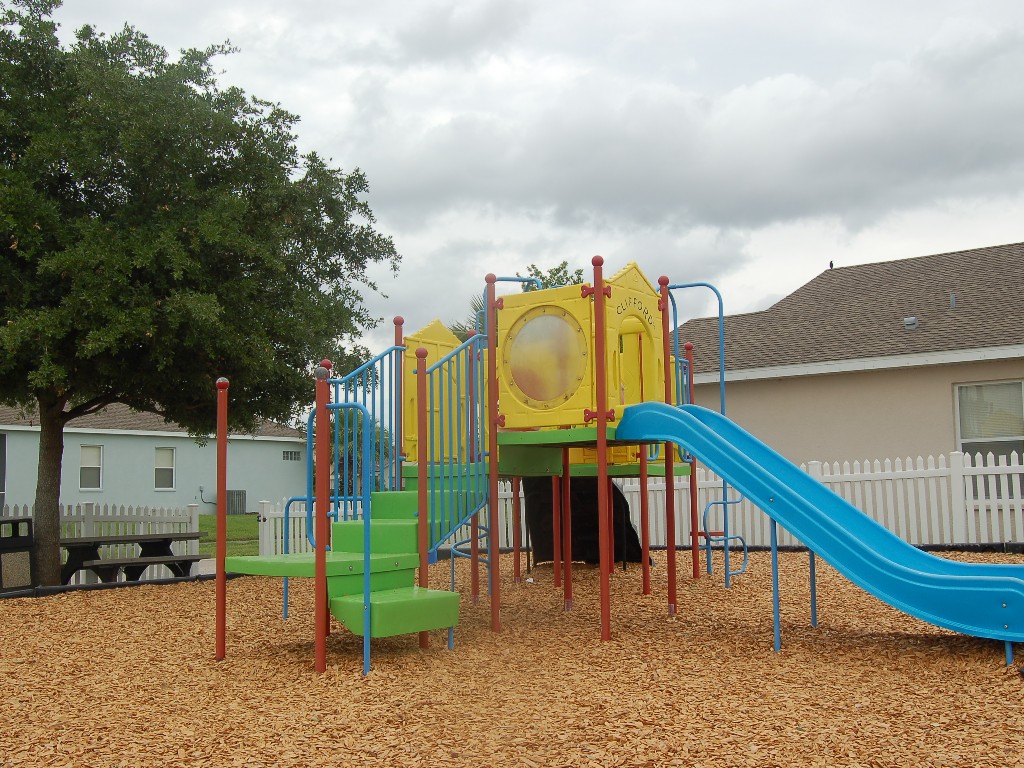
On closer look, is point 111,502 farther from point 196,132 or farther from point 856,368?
point 856,368

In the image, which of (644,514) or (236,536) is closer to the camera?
(644,514)

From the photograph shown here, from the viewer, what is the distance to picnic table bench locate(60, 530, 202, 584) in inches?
470

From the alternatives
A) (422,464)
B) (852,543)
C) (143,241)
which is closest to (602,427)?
(422,464)

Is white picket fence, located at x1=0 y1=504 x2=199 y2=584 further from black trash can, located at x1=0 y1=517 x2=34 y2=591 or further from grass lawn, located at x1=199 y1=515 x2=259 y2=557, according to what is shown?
grass lawn, located at x1=199 y1=515 x2=259 y2=557

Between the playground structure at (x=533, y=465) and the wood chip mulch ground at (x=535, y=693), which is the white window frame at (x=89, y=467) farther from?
the playground structure at (x=533, y=465)

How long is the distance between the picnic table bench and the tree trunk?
0.21 m

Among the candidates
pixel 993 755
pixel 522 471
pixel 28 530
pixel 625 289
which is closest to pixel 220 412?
pixel 522 471

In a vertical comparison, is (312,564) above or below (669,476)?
below

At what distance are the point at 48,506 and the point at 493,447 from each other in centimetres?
679

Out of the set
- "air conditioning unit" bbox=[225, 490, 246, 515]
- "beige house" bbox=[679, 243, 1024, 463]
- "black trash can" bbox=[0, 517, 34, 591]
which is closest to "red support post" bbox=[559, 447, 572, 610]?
"black trash can" bbox=[0, 517, 34, 591]

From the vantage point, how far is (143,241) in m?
10.4

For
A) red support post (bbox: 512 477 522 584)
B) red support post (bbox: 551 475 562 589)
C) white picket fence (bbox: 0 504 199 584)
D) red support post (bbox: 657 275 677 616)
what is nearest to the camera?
red support post (bbox: 657 275 677 616)

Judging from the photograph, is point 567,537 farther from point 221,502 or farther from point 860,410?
point 860,410

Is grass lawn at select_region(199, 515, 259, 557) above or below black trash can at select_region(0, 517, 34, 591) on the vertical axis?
below
